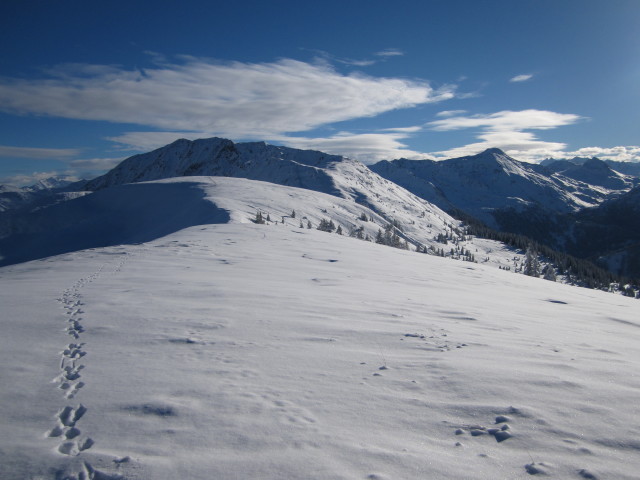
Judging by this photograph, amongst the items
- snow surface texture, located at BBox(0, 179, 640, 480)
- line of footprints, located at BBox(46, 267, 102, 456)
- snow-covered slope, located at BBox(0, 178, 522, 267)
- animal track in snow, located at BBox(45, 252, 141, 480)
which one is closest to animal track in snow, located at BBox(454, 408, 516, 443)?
snow surface texture, located at BBox(0, 179, 640, 480)

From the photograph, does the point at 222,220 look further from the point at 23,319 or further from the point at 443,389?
the point at 443,389

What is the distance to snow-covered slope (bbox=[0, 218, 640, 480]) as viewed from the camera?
4.00 metres

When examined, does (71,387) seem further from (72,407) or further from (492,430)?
(492,430)

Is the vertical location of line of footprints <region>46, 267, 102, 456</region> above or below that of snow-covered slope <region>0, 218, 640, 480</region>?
below

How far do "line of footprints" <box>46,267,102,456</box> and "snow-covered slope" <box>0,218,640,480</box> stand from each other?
0.08 feet

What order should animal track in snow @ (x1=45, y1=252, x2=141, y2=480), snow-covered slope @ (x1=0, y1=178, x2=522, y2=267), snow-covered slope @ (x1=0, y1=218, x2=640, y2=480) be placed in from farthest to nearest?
snow-covered slope @ (x1=0, y1=178, x2=522, y2=267), snow-covered slope @ (x1=0, y1=218, x2=640, y2=480), animal track in snow @ (x1=45, y1=252, x2=141, y2=480)

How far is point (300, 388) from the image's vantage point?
554 cm

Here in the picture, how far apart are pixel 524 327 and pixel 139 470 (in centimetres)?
970

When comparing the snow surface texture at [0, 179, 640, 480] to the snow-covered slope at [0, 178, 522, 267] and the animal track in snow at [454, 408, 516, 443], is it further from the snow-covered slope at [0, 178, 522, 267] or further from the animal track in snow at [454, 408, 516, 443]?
the snow-covered slope at [0, 178, 522, 267]

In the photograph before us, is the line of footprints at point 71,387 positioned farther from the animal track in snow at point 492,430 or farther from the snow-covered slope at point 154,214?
the snow-covered slope at point 154,214

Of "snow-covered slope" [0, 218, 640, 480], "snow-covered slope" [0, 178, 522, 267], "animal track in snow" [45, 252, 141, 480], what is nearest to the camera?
"animal track in snow" [45, 252, 141, 480]

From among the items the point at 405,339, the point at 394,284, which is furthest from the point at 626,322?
the point at 405,339

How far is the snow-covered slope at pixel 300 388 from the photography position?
4.00 meters

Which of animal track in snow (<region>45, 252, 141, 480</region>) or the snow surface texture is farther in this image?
the snow surface texture
